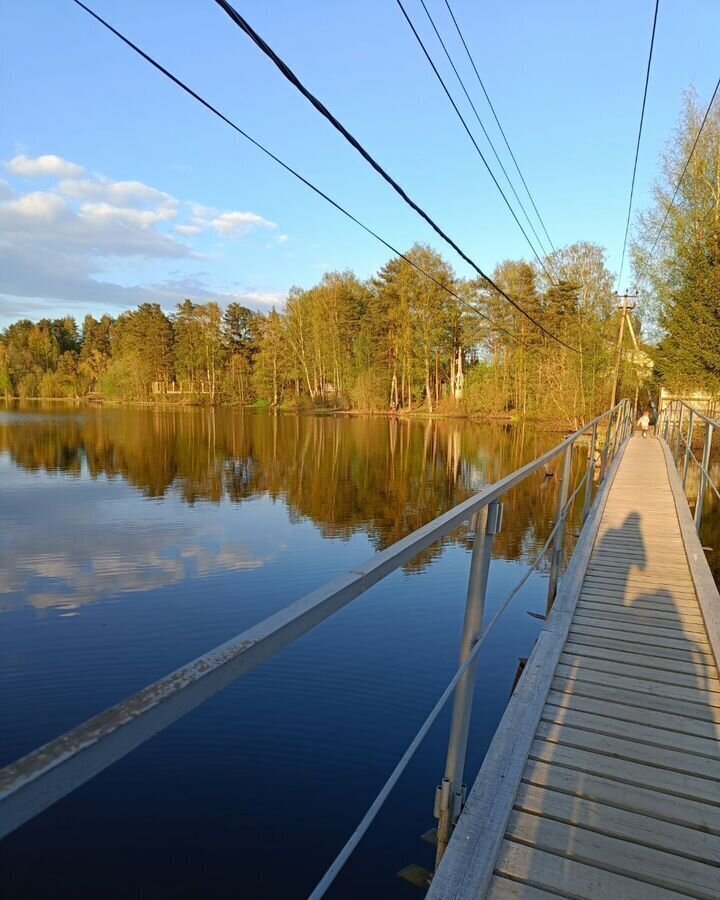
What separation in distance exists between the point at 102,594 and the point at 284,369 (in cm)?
4424

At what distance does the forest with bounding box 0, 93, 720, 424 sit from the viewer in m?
17.1

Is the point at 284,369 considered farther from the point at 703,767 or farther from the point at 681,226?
the point at 703,767

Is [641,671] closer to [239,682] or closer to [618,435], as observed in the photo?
[239,682]

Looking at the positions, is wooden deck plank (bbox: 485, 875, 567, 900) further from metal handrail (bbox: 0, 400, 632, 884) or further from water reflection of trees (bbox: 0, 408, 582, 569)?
water reflection of trees (bbox: 0, 408, 582, 569)

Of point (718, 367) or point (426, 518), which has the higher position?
point (718, 367)

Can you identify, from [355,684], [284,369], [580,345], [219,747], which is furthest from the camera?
[284,369]

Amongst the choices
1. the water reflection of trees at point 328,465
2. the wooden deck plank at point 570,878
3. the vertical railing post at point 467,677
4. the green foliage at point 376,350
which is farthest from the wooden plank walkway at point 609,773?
the green foliage at point 376,350

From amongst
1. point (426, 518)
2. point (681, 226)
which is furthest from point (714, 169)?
point (426, 518)

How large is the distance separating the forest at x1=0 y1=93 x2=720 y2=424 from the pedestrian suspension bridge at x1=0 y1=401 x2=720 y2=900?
11.0 metres

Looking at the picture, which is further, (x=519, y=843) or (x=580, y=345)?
(x=580, y=345)

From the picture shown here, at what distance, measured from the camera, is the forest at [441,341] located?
56.2 feet

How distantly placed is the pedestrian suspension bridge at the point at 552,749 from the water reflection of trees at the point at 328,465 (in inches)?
130

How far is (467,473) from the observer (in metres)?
17.7

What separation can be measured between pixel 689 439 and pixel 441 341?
32651mm
